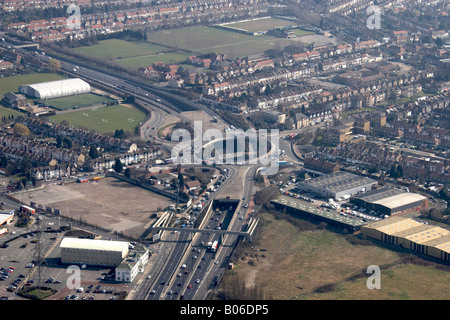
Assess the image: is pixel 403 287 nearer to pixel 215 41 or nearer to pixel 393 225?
pixel 393 225

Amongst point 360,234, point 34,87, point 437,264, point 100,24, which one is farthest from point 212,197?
point 100,24

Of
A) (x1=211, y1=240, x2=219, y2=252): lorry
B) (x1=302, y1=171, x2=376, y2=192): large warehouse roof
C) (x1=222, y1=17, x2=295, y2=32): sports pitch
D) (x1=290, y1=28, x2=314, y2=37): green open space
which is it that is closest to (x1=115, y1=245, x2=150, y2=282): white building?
(x1=211, y1=240, x2=219, y2=252): lorry

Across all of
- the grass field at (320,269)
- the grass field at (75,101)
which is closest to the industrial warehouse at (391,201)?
the grass field at (320,269)

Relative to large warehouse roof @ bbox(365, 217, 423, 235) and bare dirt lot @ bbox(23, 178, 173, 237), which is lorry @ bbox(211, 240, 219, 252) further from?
large warehouse roof @ bbox(365, 217, 423, 235)

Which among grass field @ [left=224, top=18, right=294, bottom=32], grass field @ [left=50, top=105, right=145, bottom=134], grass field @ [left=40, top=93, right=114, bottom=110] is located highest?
grass field @ [left=224, top=18, right=294, bottom=32]

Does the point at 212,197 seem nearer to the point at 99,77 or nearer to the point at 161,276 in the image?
the point at 161,276

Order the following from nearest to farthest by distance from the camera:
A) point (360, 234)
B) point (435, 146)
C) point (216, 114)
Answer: point (360, 234), point (435, 146), point (216, 114)
